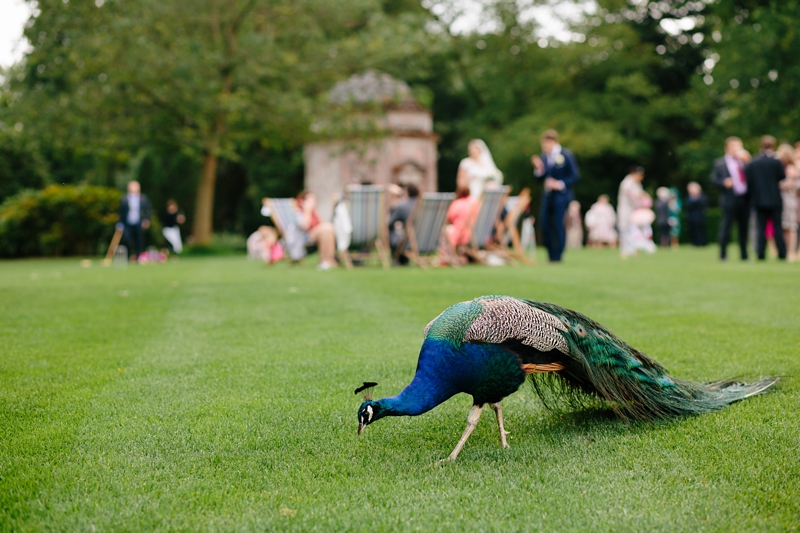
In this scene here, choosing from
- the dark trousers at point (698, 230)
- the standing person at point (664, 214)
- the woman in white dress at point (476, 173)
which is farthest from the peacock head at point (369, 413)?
the standing person at point (664, 214)

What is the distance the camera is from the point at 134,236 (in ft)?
68.4

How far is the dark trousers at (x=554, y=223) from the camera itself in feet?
49.6

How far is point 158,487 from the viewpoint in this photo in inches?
126

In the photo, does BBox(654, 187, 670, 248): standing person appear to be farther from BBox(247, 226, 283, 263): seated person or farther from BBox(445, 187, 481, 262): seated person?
→ BBox(445, 187, 481, 262): seated person

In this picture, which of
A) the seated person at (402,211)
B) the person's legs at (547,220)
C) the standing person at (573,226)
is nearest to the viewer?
the person's legs at (547,220)

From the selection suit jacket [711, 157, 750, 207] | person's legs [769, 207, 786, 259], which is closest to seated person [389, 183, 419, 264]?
suit jacket [711, 157, 750, 207]

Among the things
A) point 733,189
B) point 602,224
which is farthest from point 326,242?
point 602,224

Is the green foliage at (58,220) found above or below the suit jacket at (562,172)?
below

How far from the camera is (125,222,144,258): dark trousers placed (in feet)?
67.6

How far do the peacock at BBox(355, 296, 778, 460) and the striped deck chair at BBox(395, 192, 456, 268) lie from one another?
11177mm

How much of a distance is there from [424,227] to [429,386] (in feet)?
41.0

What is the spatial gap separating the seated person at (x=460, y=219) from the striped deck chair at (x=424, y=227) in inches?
8.6

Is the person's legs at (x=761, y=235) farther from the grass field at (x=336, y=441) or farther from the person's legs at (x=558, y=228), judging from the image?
the grass field at (x=336, y=441)

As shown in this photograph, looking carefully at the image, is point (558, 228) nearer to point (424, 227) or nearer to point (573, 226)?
point (424, 227)
